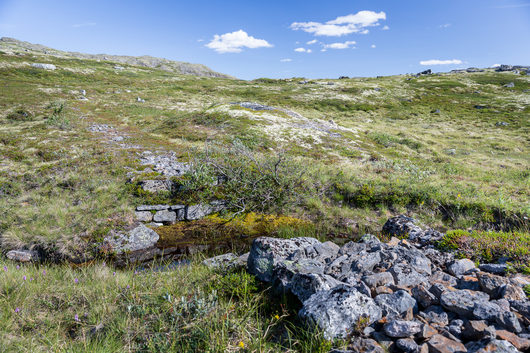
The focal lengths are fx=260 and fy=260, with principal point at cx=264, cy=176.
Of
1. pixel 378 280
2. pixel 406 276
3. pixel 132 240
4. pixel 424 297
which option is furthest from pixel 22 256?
pixel 424 297

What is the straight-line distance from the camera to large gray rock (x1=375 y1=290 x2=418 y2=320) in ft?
15.1

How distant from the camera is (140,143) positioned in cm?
2202

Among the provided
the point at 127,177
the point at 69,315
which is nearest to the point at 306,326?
the point at 69,315

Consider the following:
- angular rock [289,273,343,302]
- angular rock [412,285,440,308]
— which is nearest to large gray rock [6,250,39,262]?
angular rock [289,273,343,302]

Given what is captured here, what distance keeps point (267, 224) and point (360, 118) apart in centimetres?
4976

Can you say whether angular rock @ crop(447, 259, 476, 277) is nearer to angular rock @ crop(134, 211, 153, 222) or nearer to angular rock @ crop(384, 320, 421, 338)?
angular rock @ crop(384, 320, 421, 338)

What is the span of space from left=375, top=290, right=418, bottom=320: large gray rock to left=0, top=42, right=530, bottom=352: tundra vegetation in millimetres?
1191

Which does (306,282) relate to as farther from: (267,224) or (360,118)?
(360,118)

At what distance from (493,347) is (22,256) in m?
12.8

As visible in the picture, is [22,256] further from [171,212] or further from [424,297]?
[424,297]

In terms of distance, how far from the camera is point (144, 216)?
1208 cm

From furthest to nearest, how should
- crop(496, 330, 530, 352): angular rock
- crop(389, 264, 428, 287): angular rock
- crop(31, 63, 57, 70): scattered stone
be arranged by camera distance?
crop(31, 63, 57, 70): scattered stone < crop(389, 264, 428, 287): angular rock < crop(496, 330, 530, 352): angular rock

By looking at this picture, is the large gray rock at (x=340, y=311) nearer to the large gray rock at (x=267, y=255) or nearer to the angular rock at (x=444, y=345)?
the angular rock at (x=444, y=345)

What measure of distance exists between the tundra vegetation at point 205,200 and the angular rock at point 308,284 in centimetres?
35
